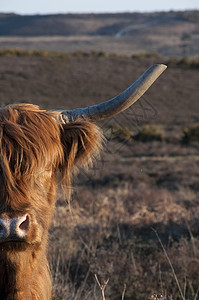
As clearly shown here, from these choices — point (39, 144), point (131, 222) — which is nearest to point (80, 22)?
point (131, 222)

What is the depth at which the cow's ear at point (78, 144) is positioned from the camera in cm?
346

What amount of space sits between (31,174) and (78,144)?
69 cm

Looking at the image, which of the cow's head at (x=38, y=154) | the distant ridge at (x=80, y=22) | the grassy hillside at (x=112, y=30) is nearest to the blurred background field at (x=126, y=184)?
the cow's head at (x=38, y=154)

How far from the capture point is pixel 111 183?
12.3 meters

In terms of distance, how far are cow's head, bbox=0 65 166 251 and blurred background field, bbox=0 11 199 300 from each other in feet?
1.68

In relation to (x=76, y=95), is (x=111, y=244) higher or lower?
Answer: higher

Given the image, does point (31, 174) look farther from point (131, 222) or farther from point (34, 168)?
point (131, 222)

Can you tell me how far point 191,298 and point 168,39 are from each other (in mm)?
99888

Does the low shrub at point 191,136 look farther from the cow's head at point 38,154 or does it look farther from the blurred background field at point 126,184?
the cow's head at point 38,154

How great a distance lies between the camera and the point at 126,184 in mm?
10945

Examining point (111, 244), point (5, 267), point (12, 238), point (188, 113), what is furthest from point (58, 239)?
point (188, 113)

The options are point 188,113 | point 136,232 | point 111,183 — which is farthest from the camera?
point 188,113

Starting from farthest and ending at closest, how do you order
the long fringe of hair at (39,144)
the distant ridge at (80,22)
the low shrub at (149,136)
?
the distant ridge at (80,22) → the low shrub at (149,136) → the long fringe of hair at (39,144)

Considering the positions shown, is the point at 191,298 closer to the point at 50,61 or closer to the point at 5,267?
the point at 5,267
